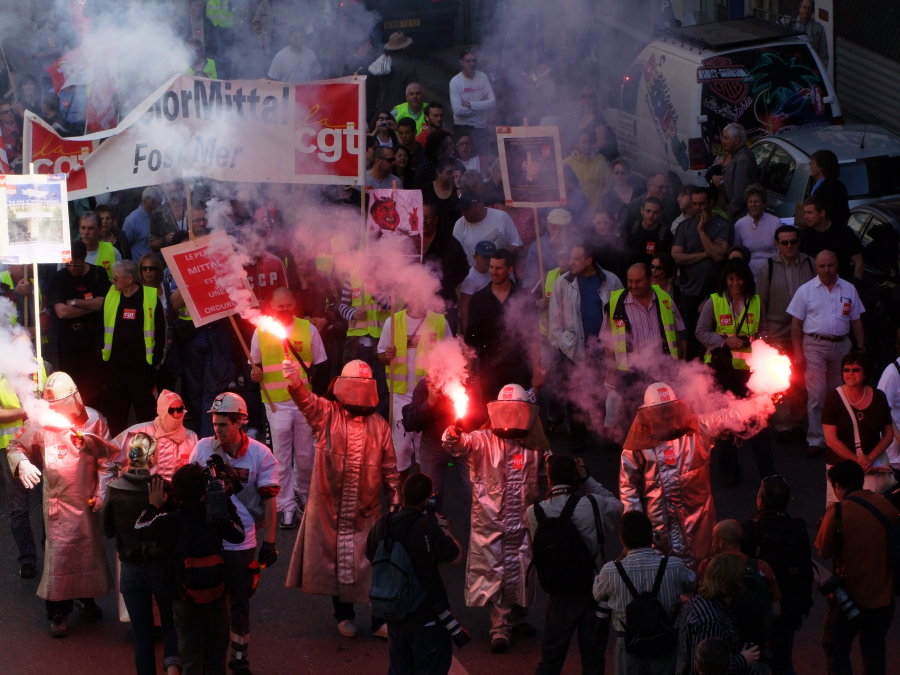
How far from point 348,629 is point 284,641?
40 centimetres

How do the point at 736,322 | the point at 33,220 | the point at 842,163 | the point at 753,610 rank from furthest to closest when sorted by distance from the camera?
the point at 842,163, the point at 736,322, the point at 33,220, the point at 753,610

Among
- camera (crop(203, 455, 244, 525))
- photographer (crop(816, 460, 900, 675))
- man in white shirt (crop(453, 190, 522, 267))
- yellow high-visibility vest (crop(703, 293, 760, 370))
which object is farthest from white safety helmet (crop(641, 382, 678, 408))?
man in white shirt (crop(453, 190, 522, 267))

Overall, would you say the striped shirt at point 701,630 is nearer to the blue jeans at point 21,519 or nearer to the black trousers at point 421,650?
the black trousers at point 421,650

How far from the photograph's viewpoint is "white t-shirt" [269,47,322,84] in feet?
44.6

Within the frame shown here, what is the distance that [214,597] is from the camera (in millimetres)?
5609

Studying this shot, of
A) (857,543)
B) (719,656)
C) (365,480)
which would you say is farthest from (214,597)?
(857,543)

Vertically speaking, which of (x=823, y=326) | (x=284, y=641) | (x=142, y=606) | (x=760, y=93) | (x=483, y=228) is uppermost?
(x=760, y=93)

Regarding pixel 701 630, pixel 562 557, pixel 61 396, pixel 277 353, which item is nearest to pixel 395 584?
pixel 562 557

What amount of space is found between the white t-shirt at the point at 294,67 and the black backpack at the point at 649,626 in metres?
9.75

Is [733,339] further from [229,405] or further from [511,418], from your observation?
[229,405]

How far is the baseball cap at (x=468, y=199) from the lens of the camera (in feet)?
35.2

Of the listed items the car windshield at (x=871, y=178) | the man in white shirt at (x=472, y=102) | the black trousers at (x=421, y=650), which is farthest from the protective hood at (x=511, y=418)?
the man in white shirt at (x=472, y=102)

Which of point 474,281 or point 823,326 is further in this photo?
point 474,281

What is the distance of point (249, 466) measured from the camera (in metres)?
6.56
